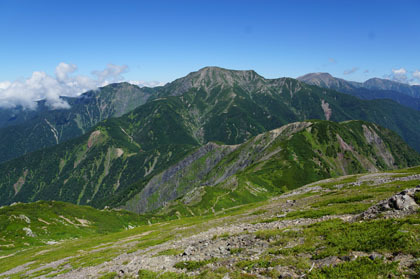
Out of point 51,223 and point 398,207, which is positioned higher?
point 398,207

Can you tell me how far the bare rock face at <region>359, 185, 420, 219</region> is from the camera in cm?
2197

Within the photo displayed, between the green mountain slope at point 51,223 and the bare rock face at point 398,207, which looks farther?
the green mountain slope at point 51,223

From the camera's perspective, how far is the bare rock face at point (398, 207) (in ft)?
72.1

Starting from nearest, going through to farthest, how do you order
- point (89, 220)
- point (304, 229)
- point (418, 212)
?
point (418, 212)
point (304, 229)
point (89, 220)

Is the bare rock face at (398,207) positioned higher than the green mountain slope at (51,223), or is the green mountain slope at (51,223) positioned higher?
the bare rock face at (398,207)

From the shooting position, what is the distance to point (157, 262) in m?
27.6

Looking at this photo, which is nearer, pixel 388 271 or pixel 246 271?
pixel 388 271

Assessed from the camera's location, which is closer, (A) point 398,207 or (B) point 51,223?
(A) point 398,207

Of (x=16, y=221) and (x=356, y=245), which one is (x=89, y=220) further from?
(x=356, y=245)

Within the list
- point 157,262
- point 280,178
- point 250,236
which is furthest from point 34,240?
point 280,178

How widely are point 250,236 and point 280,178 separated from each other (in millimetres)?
165076

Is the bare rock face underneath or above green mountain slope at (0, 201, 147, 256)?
above

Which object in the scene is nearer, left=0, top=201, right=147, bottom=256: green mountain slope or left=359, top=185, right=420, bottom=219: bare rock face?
left=359, top=185, right=420, bottom=219: bare rock face

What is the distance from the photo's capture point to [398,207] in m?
22.9
